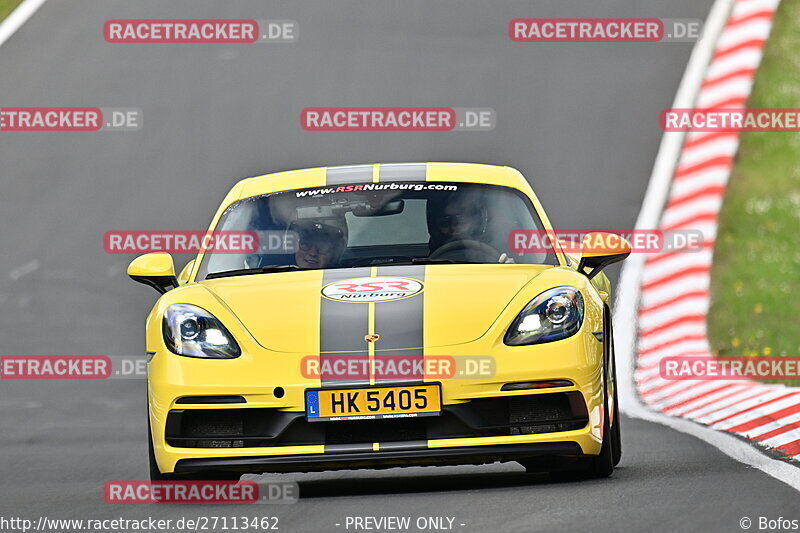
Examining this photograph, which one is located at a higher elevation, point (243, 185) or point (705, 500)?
point (243, 185)

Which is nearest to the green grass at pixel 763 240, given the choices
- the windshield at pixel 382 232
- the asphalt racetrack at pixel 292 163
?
the asphalt racetrack at pixel 292 163

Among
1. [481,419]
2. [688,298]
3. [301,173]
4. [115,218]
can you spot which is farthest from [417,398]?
[115,218]

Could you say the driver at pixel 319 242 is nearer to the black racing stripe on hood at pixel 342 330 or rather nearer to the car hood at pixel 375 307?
the car hood at pixel 375 307

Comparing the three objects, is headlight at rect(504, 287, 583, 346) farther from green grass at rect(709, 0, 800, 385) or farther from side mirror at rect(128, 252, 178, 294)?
green grass at rect(709, 0, 800, 385)

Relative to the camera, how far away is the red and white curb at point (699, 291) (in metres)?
8.66

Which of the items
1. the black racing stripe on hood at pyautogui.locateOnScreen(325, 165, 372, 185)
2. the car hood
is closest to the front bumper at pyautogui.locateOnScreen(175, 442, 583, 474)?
the car hood

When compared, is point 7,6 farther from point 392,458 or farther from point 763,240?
point 392,458

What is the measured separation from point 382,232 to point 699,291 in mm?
6233

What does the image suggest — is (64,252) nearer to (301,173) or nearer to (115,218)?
(115,218)

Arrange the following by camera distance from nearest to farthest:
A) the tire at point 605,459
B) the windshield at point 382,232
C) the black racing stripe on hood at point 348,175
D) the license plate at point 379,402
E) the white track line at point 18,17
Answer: the license plate at point 379,402
the tire at point 605,459
the windshield at point 382,232
the black racing stripe on hood at point 348,175
the white track line at point 18,17

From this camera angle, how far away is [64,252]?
50.4 feet

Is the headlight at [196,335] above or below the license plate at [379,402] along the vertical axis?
above

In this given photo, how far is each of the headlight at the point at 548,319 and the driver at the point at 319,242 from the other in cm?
114

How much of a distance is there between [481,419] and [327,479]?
5.21 ft
